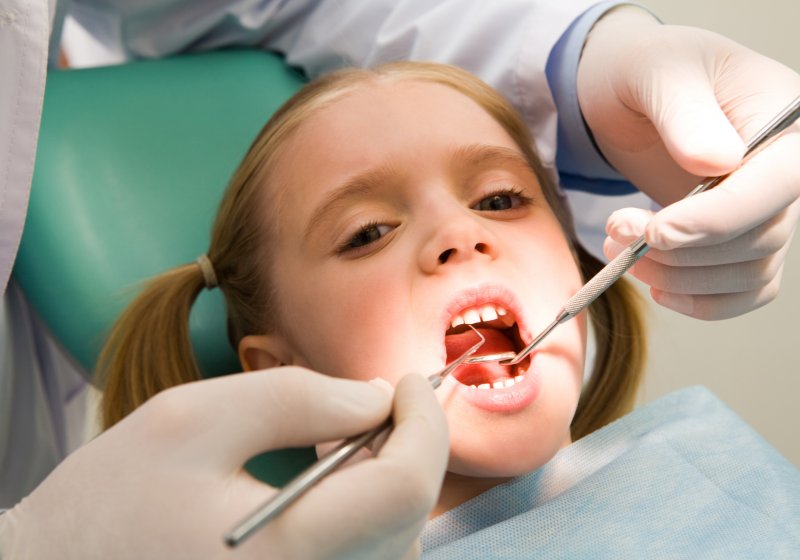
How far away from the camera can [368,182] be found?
1.13m

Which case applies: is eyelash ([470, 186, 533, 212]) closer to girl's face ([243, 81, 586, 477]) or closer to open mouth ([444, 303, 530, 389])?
girl's face ([243, 81, 586, 477])

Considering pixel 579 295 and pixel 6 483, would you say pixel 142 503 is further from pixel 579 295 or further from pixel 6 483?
pixel 6 483

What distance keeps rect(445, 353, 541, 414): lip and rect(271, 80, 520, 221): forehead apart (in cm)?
32

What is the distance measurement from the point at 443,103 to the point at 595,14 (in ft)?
1.45

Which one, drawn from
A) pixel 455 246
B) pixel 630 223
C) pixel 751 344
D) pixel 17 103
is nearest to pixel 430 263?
pixel 455 246

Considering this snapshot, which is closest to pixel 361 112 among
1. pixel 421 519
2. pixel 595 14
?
pixel 595 14

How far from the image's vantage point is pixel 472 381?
1134mm

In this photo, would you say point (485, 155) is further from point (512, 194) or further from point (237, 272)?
point (237, 272)

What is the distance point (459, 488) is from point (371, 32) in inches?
38.7

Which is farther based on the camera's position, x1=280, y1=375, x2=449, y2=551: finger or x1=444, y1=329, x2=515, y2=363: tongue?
x1=444, y1=329, x2=515, y2=363: tongue

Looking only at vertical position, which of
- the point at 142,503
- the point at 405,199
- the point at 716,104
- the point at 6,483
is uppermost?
the point at 716,104

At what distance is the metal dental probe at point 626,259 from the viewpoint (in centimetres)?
94

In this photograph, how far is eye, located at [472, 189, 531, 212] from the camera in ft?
3.88

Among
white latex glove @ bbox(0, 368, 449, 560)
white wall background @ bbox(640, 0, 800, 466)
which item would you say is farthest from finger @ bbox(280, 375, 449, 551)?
white wall background @ bbox(640, 0, 800, 466)
